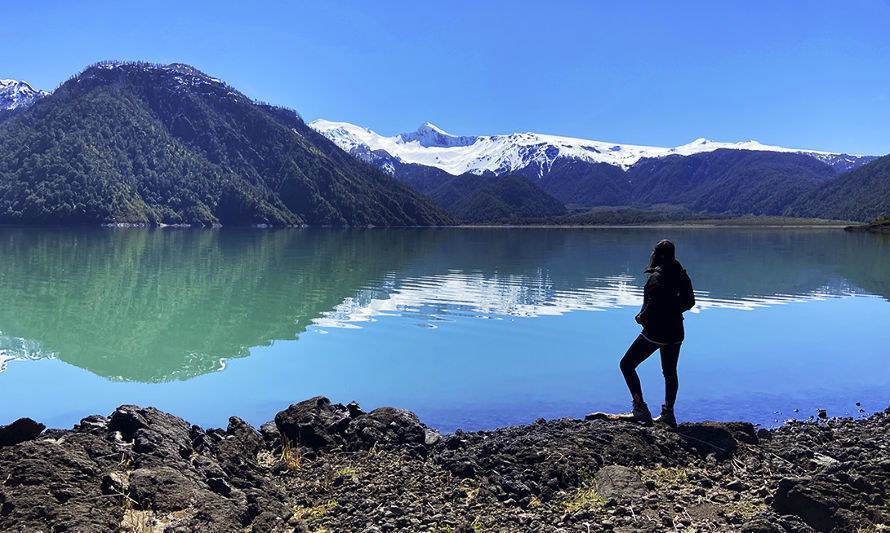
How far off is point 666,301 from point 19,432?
32.2 feet

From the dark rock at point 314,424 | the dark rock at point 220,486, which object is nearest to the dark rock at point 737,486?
the dark rock at point 314,424

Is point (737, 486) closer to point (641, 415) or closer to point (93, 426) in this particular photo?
point (641, 415)

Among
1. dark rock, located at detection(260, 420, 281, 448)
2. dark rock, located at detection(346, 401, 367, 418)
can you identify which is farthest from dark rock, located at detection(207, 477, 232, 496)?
dark rock, located at detection(346, 401, 367, 418)

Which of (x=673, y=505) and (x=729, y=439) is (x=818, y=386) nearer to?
(x=729, y=439)

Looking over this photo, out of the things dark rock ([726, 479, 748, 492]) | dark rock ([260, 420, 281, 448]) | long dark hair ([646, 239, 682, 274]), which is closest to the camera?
dark rock ([726, 479, 748, 492])

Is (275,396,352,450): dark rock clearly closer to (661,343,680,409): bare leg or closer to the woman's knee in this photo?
the woman's knee

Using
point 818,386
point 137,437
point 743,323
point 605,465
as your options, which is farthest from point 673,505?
point 743,323

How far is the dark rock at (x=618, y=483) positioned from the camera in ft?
24.6

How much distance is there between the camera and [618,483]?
25.4 feet

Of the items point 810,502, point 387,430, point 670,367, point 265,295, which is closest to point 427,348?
point 387,430

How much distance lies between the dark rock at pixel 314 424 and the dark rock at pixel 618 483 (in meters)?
4.36

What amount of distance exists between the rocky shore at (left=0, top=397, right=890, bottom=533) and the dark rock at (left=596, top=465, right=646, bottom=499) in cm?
3

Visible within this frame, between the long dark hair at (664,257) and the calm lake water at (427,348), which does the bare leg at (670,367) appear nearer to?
the long dark hair at (664,257)

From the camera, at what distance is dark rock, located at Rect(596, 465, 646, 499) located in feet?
24.6
